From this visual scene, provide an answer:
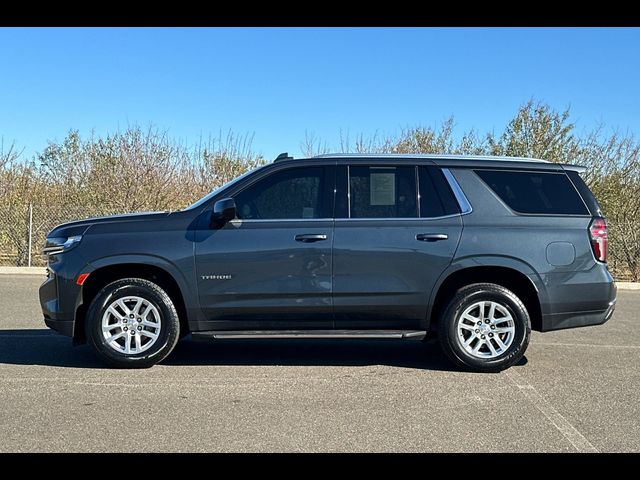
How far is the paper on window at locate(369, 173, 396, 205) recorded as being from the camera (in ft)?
19.7

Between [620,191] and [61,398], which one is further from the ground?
[620,191]

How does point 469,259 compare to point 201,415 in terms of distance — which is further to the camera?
point 469,259

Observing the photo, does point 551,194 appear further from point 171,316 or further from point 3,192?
point 3,192

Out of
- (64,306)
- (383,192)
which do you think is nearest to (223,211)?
(383,192)

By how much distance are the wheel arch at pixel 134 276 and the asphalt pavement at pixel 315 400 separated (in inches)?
18.6

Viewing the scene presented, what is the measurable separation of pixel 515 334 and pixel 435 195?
4.87 feet

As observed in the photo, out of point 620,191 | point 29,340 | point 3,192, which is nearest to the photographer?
point 29,340

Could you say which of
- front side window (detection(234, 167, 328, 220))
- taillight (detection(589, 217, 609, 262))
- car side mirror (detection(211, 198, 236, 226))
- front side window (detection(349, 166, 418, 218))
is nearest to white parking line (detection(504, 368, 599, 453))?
taillight (detection(589, 217, 609, 262))

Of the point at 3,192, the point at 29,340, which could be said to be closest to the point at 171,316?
the point at 29,340

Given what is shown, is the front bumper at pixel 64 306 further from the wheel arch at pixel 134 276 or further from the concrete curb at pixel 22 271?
the concrete curb at pixel 22 271

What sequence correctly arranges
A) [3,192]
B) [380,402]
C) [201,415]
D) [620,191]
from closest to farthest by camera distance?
[201,415], [380,402], [620,191], [3,192]

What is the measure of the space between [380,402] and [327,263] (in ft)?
4.67

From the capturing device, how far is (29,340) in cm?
715

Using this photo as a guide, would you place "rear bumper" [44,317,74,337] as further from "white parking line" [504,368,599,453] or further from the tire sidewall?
"white parking line" [504,368,599,453]
